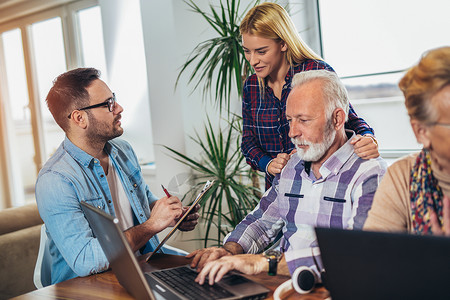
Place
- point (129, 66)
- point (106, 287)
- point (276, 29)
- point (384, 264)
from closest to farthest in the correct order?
point (384, 264) < point (106, 287) < point (276, 29) < point (129, 66)

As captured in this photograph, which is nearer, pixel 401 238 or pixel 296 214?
pixel 401 238

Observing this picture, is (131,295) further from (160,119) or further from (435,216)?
(160,119)

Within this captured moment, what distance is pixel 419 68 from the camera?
1.25m

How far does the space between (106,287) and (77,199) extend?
1.47 ft

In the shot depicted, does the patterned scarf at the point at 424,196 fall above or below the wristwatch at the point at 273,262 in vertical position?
above

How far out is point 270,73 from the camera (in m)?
2.45

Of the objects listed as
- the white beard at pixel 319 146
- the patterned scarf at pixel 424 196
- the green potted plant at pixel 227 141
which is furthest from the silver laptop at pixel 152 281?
the green potted plant at pixel 227 141

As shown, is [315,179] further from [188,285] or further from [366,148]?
[188,285]

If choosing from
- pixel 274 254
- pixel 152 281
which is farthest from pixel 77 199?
pixel 274 254

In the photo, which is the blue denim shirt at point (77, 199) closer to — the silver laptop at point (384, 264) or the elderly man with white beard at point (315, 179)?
the elderly man with white beard at point (315, 179)

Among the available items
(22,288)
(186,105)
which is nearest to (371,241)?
(22,288)

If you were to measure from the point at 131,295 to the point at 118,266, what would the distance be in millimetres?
145

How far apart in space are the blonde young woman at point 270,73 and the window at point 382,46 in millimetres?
1407

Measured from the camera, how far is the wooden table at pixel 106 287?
1.45 m
